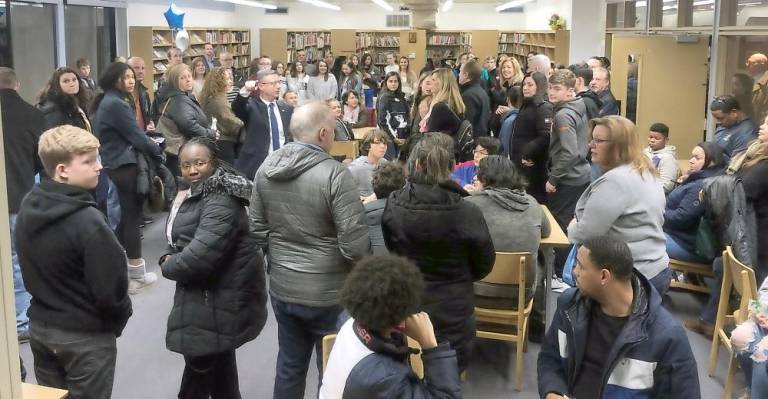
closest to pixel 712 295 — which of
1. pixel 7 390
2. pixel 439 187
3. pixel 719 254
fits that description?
pixel 719 254

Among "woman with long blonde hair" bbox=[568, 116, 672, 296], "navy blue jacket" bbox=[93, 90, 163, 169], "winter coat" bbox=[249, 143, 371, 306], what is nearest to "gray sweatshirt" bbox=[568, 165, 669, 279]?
"woman with long blonde hair" bbox=[568, 116, 672, 296]

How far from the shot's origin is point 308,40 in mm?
19422

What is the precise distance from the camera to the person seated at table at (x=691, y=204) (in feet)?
15.6

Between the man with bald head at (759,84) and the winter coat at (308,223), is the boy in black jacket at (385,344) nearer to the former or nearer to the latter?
the winter coat at (308,223)

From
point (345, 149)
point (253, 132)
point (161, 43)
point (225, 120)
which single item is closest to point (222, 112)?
point (225, 120)

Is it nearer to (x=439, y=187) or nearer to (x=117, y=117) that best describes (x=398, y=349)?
(x=439, y=187)

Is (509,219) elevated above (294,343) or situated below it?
above

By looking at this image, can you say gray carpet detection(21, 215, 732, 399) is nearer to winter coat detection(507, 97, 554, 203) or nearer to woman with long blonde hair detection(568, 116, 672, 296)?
woman with long blonde hair detection(568, 116, 672, 296)

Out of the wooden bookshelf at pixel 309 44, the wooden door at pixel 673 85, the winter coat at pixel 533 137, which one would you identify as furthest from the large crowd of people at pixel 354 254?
the wooden bookshelf at pixel 309 44

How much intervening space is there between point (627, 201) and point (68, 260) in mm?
2275

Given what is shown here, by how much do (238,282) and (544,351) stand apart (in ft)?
4.07

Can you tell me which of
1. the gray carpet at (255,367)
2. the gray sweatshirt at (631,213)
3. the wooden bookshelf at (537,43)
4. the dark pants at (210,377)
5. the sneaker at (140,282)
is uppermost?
the wooden bookshelf at (537,43)

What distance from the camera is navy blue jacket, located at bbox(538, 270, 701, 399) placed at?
2.23 m

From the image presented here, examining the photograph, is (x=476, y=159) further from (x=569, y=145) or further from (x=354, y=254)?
(x=354, y=254)
